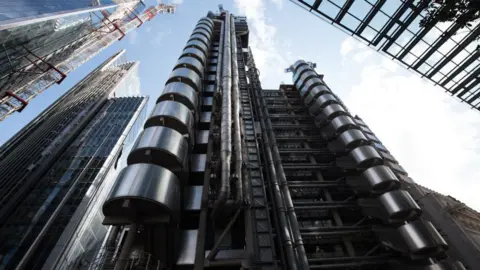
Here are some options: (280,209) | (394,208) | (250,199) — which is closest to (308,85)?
(394,208)

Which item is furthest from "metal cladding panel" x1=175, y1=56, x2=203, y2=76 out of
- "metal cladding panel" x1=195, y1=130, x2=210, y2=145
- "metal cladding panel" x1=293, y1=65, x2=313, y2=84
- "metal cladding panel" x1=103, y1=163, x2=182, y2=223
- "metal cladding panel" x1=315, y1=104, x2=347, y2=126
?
"metal cladding panel" x1=293, y1=65, x2=313, y2=84

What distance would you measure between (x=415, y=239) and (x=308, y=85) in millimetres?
17547

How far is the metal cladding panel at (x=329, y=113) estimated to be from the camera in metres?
21.4

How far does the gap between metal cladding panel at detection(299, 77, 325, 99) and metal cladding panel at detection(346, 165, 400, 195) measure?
1211 cm

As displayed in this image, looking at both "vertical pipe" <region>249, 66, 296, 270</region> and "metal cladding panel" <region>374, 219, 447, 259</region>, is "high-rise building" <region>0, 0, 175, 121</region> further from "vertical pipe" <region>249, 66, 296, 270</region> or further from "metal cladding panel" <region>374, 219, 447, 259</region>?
"metal cladding panel" <region>374, 219, 447, 259</region>

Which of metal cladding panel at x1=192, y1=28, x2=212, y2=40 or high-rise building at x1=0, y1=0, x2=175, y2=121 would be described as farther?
high-rise building at x1=0, y1=0, x2=175, y2=121

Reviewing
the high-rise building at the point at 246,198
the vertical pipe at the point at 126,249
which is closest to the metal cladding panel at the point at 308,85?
the high-rise building at the point at 246,198

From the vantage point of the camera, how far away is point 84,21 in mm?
56156

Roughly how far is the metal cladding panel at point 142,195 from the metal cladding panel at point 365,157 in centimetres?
1227

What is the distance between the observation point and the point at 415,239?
12.4 metres

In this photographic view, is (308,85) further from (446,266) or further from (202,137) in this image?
(446,266)

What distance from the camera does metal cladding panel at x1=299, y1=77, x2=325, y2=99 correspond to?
26219mm

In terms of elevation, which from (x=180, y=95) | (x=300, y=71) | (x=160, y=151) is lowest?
(x=160, y=151)

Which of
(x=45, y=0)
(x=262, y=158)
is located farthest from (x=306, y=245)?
(x=45, y=0)
